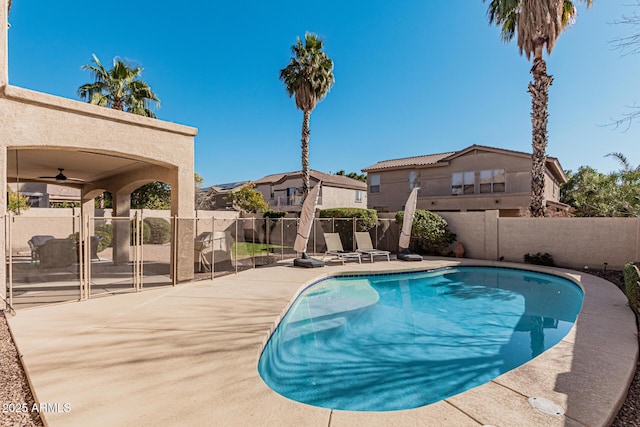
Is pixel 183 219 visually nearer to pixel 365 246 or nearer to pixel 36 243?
pixel 36 243

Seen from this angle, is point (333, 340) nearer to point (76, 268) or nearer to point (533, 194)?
point (76, 268)

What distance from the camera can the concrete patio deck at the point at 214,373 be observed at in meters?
2.95

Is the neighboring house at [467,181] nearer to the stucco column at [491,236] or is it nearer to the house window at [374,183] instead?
the house window at [374,183]

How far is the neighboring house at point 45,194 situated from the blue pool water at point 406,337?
2748cm

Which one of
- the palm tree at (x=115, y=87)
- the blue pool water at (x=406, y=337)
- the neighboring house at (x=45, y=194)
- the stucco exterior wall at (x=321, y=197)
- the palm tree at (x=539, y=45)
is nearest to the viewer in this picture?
the blue pool water at (x=406, y=337)

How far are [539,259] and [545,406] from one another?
40.2 ft

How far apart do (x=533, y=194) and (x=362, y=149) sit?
22410 millimetres

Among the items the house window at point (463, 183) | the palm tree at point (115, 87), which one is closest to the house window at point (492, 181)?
the house window at point (463, 183)

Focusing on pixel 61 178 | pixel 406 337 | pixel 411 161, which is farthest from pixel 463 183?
pixel 61 178

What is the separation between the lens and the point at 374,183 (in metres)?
26.7


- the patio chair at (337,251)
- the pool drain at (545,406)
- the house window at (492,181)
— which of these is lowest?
the pool drain at (545,406)

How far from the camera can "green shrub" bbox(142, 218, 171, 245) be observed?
18406 millimetres

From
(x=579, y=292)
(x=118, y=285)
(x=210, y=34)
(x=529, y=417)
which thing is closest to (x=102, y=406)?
(x=529, y=417)

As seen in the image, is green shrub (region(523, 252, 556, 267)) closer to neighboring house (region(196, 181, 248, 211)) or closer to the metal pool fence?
the metal pool fence
